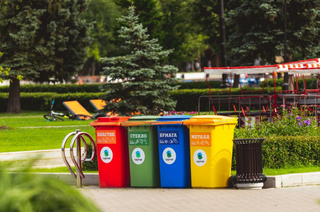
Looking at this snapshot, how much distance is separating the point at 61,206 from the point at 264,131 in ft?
29.9

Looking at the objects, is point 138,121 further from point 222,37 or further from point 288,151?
point 222,37

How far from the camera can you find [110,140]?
8930 mm

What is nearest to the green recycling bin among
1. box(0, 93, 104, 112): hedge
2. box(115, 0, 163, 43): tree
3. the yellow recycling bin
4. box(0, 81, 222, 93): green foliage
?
the yellow recycling bin

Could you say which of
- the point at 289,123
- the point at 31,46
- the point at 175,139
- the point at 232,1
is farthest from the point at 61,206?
the point at 232,1

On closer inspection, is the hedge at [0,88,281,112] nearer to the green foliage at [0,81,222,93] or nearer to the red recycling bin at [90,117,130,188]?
the green foliage at [0,81,222,93]

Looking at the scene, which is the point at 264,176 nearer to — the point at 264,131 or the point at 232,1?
the point at 264,131

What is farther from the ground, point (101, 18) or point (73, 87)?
point (101, 18)

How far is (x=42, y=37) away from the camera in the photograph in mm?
28766

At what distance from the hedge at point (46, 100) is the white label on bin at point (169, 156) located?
21.6 meters

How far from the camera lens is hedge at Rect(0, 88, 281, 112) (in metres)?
29.1

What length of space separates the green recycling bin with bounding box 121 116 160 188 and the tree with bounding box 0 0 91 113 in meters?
19.9

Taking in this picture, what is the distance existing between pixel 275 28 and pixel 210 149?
22.2 metres

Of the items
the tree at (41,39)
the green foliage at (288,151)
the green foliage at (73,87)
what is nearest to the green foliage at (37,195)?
the green foliage at (288,151)

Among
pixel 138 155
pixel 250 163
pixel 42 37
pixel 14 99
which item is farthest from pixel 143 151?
pixel 14 99
